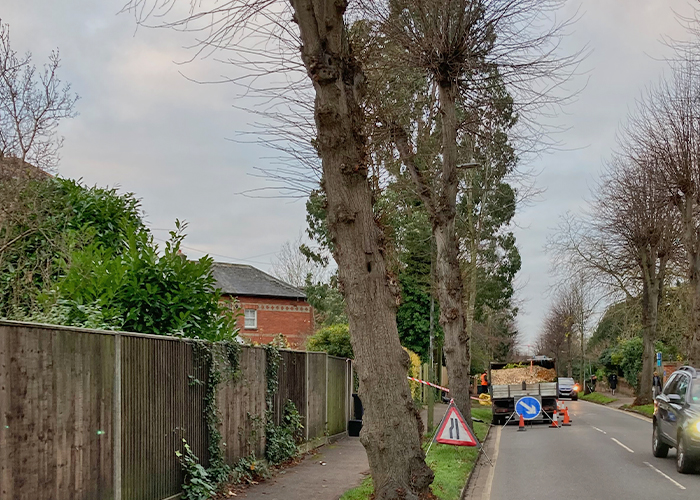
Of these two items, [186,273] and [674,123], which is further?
[674,123]

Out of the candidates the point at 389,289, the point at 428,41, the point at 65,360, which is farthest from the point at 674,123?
the point at 65,360

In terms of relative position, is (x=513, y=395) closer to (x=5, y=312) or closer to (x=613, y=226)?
(x=613, y=226)

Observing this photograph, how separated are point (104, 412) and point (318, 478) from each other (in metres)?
4.88

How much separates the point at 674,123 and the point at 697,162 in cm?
165

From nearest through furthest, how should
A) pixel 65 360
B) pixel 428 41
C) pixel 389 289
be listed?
pixel 65 360
pixel 389 289
pixel 428 41

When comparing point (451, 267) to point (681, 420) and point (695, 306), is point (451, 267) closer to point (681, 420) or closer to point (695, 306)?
point (681, 420)

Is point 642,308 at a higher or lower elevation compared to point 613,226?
lower

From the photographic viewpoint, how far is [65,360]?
6777mm

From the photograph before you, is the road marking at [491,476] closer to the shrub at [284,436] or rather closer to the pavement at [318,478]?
the pavement at [318,478]

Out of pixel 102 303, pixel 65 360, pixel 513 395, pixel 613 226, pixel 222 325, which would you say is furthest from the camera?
pixel 613 226

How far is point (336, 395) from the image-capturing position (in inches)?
696

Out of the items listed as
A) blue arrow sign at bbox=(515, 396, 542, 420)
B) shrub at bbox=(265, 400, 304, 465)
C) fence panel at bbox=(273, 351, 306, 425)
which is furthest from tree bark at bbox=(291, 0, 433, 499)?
blue arrow sign at bbox=(515, 396, 542, 420)

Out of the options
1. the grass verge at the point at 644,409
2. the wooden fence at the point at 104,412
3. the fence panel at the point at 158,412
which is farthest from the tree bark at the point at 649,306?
the fence panel at the point at 158,412

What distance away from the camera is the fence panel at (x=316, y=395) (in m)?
15.2
